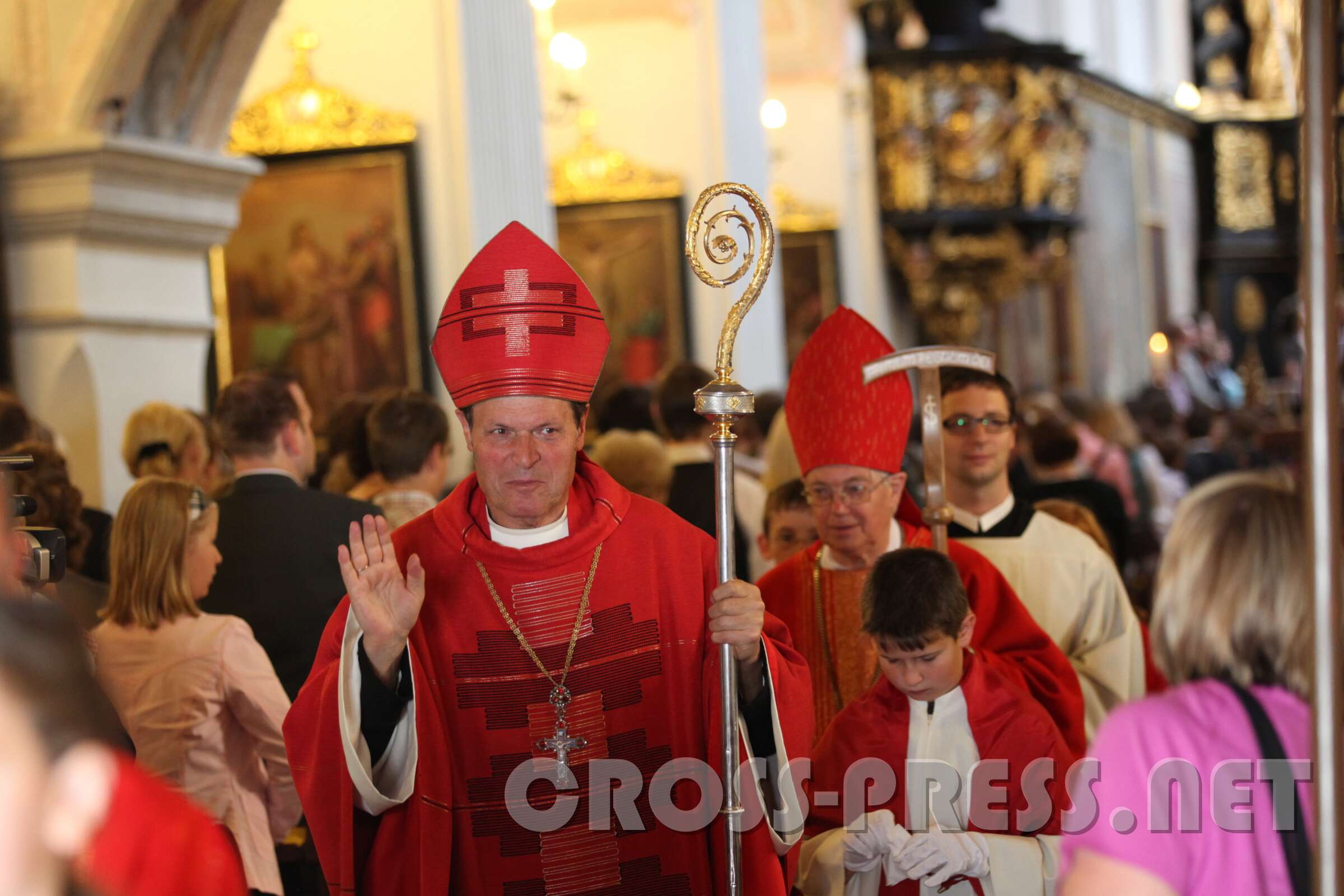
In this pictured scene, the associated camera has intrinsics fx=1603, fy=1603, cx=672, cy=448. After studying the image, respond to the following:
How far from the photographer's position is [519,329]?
9.80 feet

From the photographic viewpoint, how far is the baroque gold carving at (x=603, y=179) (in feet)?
35.5

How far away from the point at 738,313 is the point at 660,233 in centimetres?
825

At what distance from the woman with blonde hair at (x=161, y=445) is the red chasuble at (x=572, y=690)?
1.99 meters

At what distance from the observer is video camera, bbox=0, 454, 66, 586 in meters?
2.55

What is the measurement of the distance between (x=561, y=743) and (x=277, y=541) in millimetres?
1423

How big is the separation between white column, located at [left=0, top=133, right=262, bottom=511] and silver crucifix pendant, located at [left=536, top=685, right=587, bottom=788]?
118 inches

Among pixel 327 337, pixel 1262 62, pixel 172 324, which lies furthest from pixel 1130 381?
pixel 172 324

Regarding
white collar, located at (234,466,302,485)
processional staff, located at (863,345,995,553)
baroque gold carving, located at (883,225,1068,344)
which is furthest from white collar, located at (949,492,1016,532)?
baroque gold carving, located at (883,225,1068,344)

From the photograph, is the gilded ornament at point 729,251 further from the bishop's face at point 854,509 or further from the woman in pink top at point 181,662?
the woman in pink top at point 181,662

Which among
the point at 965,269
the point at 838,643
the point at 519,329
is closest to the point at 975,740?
the point at 838,643

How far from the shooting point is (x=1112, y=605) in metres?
4.25

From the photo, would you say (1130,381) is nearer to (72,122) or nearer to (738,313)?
(72,122)

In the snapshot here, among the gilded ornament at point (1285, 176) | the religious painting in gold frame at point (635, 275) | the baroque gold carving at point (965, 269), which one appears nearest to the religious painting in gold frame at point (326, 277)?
the religious painting in gold frame at point (635, 275)

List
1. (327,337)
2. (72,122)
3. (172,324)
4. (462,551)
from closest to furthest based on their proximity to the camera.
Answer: (462,551) < (72,122) < (172,324) < (327,337)
